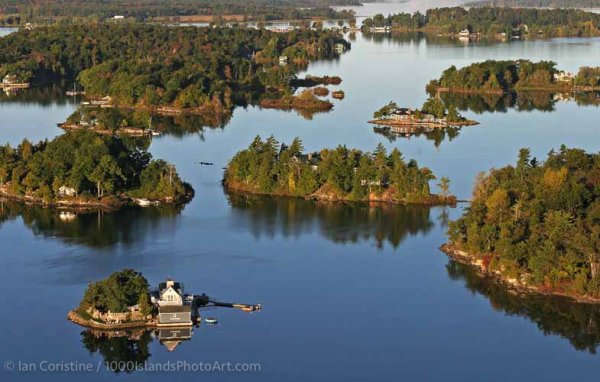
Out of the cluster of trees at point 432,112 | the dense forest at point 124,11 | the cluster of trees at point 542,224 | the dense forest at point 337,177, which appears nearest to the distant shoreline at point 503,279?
the cluster of trees at point 542,224

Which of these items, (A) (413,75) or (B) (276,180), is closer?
(B) (276,180)

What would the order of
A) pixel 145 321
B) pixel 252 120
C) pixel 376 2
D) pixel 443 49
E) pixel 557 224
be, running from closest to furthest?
1. pixel 145 321
2. pixel 557 224
3. pixel 252 120
4. pixel 443 49
5. pixel 376 2

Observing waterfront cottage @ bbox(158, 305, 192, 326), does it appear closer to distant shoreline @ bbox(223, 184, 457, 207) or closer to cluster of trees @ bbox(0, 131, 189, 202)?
cluster of trees @ bbox(0, 131, 189, 202)

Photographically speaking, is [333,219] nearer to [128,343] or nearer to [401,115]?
[128,343]

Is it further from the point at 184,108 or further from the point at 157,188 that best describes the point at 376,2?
the point at 157,188

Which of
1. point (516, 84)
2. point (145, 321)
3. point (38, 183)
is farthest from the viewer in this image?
point (516, 84)

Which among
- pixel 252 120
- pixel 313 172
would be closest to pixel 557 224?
pixel 313 172
